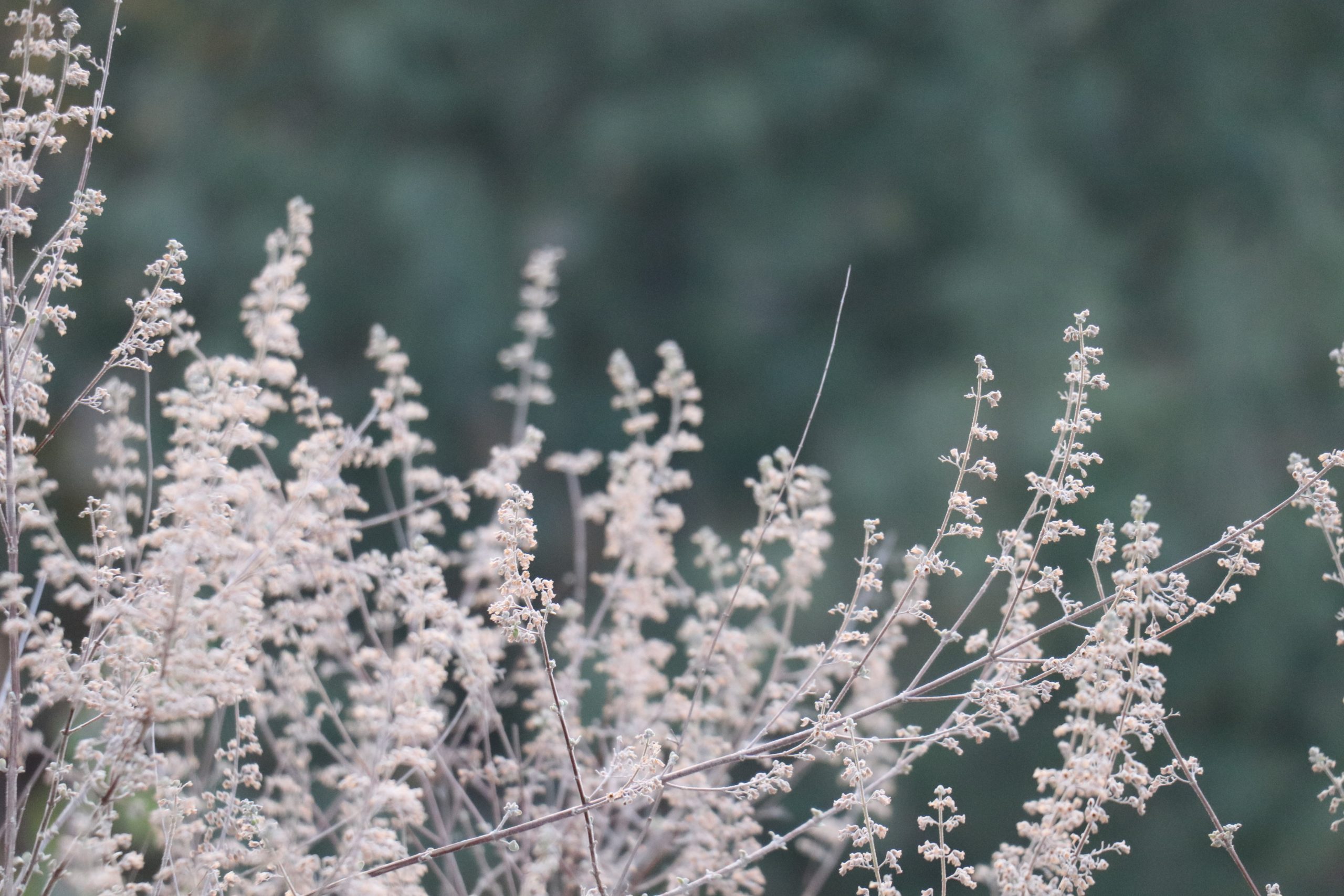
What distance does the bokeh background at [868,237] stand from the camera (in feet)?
12.7

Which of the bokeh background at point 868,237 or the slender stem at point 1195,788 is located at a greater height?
the bokeh background at point 868,237

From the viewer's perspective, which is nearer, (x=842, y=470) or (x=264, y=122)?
(x=842, y=470)

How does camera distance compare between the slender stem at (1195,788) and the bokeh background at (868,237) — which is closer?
the slender stem at (1195,788)

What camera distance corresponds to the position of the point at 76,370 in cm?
391

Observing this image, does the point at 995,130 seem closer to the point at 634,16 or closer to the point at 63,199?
the point at 634,16

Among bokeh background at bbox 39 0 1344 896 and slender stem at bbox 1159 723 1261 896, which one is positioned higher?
bokeh background at bbox 39 0 1344 896

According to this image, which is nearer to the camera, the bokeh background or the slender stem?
the slender stem

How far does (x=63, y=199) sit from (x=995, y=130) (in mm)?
3430

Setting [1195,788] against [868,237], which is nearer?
[1195,788]

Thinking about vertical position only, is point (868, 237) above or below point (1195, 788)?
above

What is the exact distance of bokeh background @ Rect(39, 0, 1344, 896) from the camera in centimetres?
387

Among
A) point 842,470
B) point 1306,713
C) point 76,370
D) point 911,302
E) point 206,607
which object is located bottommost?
point 206,607

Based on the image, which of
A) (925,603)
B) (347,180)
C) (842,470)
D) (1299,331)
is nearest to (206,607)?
(925,603)

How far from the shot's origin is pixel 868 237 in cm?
418
